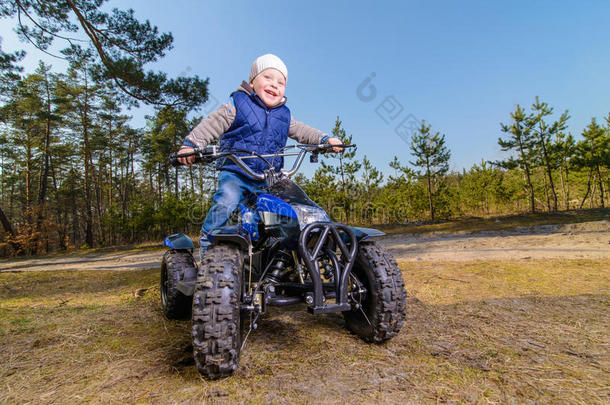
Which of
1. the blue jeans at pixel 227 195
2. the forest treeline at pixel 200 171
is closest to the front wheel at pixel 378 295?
the blue jeans at pixel 227 195

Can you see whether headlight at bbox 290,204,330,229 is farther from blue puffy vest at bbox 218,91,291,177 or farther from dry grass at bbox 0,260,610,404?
dry grass at bbox 0,260,610,404

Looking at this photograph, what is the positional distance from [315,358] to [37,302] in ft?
13.3

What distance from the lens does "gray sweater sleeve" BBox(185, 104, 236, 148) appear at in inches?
101

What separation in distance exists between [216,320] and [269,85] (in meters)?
2.08

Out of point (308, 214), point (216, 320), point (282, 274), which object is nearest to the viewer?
point (216, 320)

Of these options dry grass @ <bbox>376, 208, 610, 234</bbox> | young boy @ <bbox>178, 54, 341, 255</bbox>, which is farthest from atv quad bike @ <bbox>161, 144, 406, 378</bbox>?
dry grass @ <bbox>376, 208, 610, 234</bbox>

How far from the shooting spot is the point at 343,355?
184 cm

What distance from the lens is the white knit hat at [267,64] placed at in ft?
8.96

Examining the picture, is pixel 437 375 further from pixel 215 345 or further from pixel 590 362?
pixel 215 345

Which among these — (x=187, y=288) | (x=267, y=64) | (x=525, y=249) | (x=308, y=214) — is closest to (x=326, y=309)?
(x=308, y=214)

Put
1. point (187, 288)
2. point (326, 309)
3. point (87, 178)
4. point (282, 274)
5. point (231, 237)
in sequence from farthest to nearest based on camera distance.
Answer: point (87, 178) < point (187, 288) < point (282, 274) < point (231, 237) < point (326, 309)

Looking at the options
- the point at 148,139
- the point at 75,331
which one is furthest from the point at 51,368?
the point at 148,139

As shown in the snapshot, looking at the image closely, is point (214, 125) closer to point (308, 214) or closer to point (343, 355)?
point (308, 214)

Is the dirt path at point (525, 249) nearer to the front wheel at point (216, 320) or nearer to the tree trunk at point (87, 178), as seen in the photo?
the front wheel at point (216, 320)
